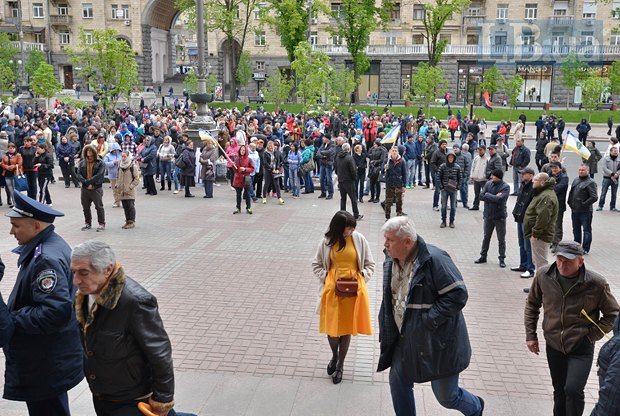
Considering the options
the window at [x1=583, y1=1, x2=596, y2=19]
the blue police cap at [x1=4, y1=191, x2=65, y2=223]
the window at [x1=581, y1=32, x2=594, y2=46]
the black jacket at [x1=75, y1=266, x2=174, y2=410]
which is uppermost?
the window at [x1=583, y1=1, x2=596, y2=19]

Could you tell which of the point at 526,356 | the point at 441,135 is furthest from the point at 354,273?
the point at 441,135

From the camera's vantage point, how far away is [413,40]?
66.1m

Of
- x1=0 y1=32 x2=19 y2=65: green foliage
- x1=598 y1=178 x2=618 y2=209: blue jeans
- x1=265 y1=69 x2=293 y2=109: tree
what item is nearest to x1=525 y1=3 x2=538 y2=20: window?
x1=265 y1=69 x2=293 y2=109: tree

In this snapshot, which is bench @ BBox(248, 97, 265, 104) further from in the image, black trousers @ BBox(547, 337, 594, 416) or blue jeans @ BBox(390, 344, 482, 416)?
blue jeans @ BBox(390, 344, 482, 416)

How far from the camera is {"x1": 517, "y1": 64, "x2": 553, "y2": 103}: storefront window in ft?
207

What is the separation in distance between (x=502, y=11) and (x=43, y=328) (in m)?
66.7

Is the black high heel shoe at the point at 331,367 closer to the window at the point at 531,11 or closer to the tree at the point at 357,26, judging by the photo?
the tree at the point at 357,26

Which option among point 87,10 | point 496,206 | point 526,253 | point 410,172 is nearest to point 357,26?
point 87,10

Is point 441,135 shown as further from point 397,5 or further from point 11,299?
point 397,5

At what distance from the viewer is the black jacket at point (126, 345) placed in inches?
149

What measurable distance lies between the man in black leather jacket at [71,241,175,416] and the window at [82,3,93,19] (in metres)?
70.8

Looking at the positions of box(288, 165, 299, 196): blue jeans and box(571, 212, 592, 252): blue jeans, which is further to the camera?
box(288, 165, 299, 196): blue jeans

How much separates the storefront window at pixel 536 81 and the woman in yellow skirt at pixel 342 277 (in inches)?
2431

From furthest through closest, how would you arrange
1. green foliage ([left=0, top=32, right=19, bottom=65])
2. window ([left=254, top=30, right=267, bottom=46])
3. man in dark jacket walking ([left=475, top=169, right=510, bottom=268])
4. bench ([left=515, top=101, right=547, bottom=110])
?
1. window ([left=254, top=30, right=267, bottom=46])
2. bench ([left=515, top=101, right=547, bottom=110])
3. green foliage ([left=0, top=32, right=19, bottom=65])
4. man in dark jacket walking ([left=475, top=169, right=510, bottom=268])
